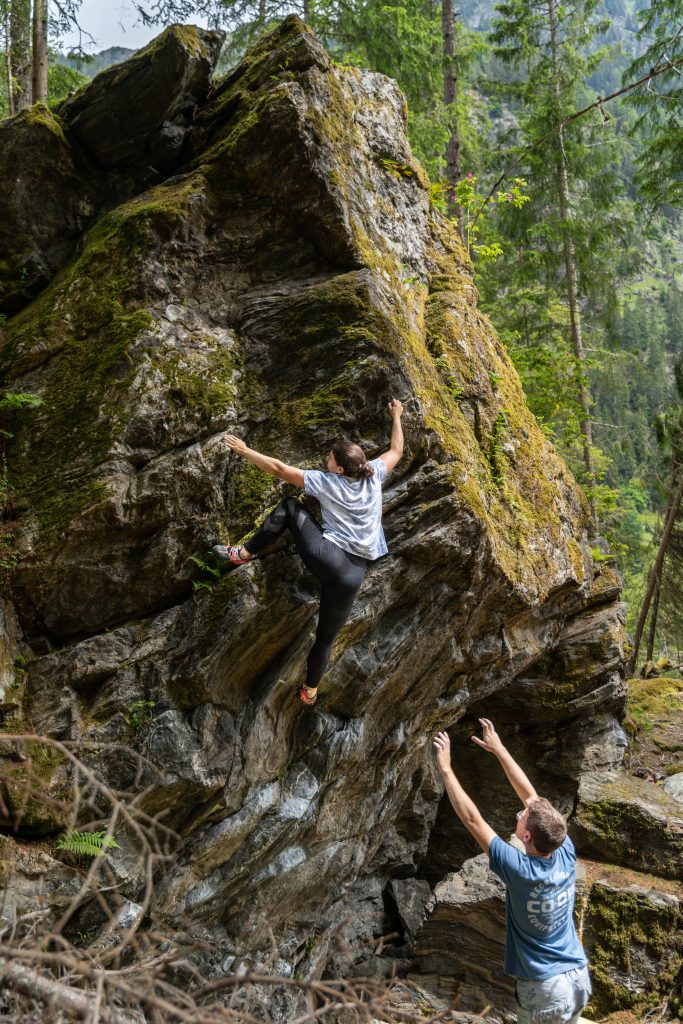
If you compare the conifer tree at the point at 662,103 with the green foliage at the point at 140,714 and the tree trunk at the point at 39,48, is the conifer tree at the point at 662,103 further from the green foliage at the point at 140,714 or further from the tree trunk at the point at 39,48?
the green foliage at the point at 140,714

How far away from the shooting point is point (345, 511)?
6.15 metres

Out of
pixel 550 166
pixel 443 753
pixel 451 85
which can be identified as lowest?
pixel 443 753

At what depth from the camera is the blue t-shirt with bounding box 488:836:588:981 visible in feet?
14.7

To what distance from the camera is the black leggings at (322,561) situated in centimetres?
603

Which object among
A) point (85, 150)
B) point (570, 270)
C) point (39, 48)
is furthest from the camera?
point (570, 270)

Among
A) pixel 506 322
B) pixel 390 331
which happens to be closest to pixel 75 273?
pixel 390 331

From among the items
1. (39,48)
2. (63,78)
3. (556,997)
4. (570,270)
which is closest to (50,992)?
(556,997)

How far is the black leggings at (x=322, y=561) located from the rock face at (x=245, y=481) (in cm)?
49

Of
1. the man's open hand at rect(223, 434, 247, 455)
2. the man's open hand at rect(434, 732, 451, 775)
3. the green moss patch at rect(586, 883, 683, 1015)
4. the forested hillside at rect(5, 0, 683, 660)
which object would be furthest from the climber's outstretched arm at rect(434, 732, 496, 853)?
the forested hillside at rect(5, 0, 683, 660)

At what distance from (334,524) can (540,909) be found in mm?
3141

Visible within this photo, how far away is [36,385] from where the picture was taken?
23.4ft

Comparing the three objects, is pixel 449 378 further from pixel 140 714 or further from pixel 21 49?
pixel 21 49

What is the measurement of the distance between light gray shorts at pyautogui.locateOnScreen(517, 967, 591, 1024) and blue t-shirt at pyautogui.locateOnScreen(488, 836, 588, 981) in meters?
0.05

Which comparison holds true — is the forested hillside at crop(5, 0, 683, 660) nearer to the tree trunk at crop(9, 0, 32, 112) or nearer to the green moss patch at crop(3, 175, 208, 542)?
the tree trunk at crop(9, 0, 32, 112)
